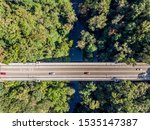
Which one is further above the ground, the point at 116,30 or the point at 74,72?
the point at 116,30

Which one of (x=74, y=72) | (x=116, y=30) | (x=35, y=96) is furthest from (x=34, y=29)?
(x=116, y=30)

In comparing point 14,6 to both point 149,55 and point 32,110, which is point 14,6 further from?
point 149,55

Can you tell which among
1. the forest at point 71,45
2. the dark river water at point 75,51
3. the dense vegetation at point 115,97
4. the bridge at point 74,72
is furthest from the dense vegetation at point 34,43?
the dense vegetation at point 115,97

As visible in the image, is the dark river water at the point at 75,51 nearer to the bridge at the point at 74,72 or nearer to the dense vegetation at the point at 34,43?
the dense vegetation at the point at 34,43

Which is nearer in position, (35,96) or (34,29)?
(34,29)

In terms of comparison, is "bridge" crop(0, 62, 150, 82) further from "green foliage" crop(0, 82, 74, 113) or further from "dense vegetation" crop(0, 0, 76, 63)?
"dense vegetation" crop(0, 0, 76, 63)

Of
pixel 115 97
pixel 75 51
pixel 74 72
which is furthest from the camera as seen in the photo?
pixel 75 51

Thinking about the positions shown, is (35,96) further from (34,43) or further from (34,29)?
(34,29)
